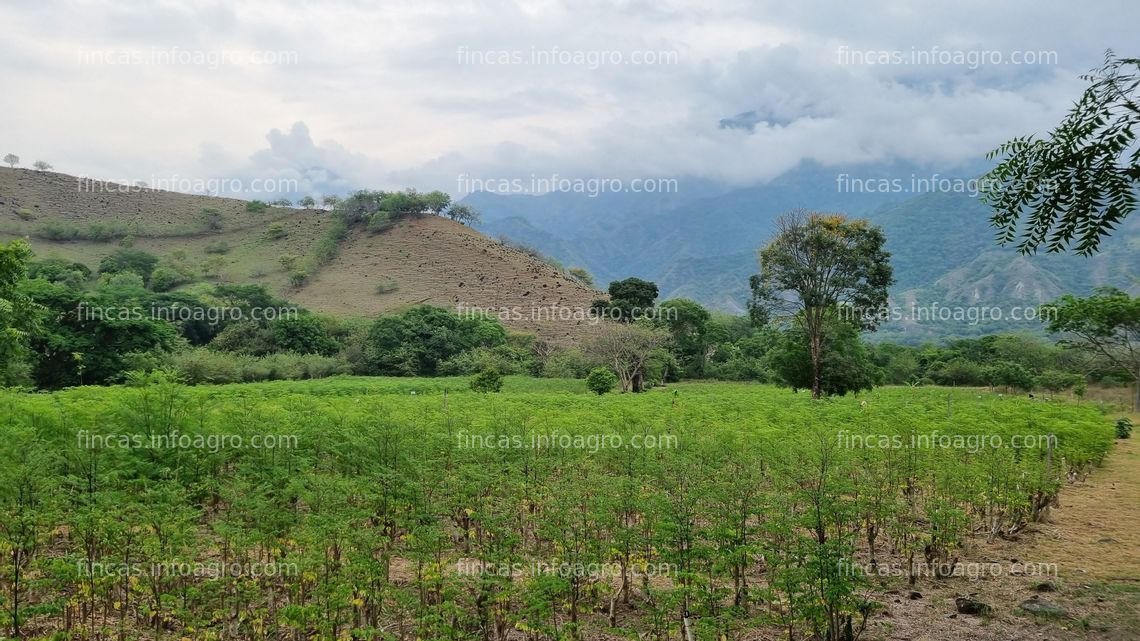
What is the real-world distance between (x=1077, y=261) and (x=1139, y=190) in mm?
172638

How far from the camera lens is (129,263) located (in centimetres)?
7600

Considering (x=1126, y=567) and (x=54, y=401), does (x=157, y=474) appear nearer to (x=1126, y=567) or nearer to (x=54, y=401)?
(x=54, y=401)

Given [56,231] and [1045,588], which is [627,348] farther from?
[56,231]

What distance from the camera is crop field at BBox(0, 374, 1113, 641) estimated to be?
6660 mm

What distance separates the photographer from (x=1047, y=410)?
1600 centimetres

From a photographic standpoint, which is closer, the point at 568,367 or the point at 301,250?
the point at 568,367

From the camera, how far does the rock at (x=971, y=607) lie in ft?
25.2

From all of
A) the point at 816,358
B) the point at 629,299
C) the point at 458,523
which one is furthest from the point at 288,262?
the point at 458,523

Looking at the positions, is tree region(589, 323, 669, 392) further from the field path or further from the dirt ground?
the dirt ground

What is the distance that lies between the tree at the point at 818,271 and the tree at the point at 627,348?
13.8 m

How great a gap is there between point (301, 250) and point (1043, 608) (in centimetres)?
9172

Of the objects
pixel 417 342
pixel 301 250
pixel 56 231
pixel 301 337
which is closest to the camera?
pixel 417 342

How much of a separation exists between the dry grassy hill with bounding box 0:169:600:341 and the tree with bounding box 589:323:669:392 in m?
25.8

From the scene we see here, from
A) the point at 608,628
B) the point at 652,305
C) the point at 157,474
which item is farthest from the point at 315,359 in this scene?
the point at 608,628
